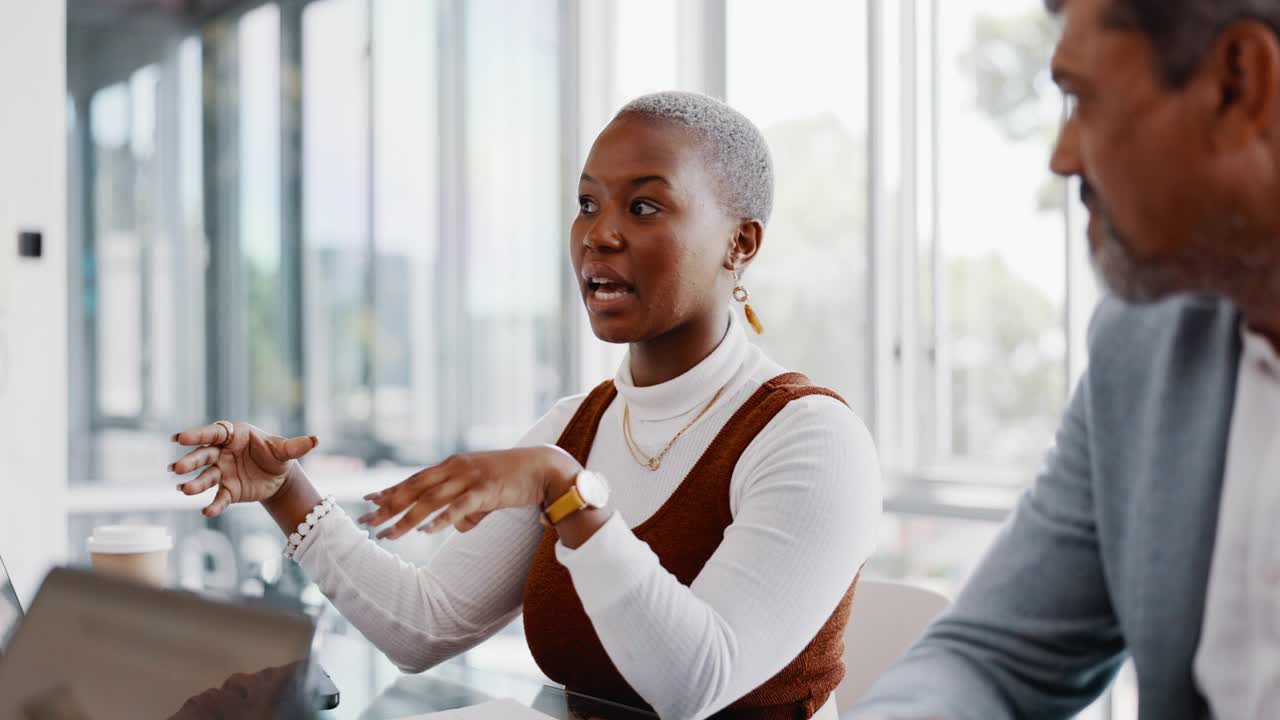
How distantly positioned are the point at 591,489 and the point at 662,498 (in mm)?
330

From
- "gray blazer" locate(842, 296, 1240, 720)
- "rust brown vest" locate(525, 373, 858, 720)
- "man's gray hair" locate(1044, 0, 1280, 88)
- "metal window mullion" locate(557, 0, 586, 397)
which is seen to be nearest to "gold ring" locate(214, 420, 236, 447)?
"rust brown vest" locate(525, 373, 858, 720)

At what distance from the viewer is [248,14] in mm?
3143

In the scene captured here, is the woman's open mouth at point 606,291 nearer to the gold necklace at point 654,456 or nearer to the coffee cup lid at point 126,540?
the gold necklace at point 654,456

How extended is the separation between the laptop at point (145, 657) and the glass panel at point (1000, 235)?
2377mm

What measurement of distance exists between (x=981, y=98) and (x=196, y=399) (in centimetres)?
212

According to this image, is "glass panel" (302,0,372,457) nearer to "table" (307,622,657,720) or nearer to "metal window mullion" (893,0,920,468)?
"metal window mullion" (893,0,920,468)

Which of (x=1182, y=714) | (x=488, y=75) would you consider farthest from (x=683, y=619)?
(x=488, y=75)

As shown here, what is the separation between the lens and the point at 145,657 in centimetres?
79

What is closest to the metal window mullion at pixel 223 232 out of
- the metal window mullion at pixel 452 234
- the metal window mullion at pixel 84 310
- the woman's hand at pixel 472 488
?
the metal window mullion at pixel 84 310

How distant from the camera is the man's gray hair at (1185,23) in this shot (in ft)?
2.48

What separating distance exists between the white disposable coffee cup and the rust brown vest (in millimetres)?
467

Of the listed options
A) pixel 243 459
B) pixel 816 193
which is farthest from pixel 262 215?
pixel 243 459

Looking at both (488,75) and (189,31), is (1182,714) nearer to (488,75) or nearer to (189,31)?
(189,31)

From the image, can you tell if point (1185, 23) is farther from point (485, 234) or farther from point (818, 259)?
point (485, 234)
